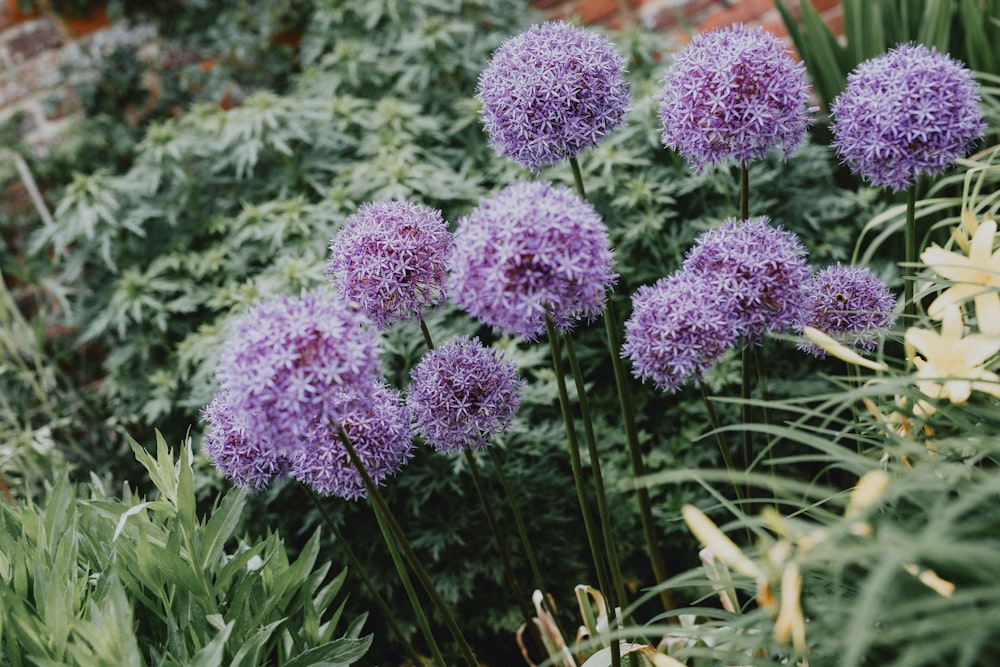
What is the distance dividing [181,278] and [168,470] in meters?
1.23

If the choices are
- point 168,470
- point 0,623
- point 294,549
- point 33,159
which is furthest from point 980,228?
point 33,159

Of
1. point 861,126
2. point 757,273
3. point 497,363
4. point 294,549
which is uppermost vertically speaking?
point 861,126

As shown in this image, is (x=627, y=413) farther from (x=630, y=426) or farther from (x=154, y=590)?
(x=154, y=590)

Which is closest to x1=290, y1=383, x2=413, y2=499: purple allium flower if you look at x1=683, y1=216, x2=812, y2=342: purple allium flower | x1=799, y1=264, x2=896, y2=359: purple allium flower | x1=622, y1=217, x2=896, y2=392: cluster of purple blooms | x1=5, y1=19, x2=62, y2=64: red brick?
x1=622, y1=217, x2=896, y2=392: cluster of purple blooms

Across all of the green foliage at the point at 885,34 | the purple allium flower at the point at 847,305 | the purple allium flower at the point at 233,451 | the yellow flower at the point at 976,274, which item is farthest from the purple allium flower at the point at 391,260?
the green foliage at the point at 885,34

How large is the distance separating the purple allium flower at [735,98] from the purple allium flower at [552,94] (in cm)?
8

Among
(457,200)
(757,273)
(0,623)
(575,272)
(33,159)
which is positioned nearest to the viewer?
(575,272)

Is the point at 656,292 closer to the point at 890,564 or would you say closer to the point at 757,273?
the point at 757,273

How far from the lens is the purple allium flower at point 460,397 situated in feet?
3.86

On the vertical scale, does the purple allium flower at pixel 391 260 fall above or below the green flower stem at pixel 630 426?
above

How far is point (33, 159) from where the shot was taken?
3109mm

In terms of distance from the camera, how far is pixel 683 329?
1027mm

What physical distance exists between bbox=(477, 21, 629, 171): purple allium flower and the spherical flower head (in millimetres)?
350

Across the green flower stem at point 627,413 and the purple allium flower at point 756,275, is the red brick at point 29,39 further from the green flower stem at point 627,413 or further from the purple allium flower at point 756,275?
the purple allium flower at point 756,275
